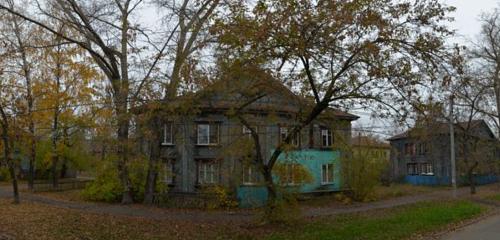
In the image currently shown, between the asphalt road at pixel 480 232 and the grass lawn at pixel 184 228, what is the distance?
105 centimetres

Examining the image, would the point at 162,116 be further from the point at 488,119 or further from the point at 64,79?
the point at 488,119

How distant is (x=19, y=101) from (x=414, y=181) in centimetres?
4493

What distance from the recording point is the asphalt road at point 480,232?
15.9 meters

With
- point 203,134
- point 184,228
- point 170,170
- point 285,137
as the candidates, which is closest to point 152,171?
point 170,170

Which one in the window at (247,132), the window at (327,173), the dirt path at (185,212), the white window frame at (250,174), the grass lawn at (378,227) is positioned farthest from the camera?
the window at (327,173)

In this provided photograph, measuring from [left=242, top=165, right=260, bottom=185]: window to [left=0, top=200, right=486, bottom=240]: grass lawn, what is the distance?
1.97 meters

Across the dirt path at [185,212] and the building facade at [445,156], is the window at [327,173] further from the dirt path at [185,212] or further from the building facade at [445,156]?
the dirt path at [185,212]

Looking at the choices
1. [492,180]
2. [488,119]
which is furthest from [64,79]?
[492,180]

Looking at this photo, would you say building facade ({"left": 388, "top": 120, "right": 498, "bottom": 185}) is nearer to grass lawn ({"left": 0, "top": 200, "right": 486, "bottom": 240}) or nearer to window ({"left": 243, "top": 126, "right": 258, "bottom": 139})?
grass lawn ({"left": 0, "top": 200, "right": 486, "bottom": 240})

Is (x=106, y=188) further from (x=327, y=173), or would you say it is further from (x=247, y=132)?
(x=327, y=173)

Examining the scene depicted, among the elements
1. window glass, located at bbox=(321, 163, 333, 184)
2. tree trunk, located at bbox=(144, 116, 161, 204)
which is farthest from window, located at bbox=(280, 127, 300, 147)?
window glass, located at bbox=(321, 163, 333, 184)

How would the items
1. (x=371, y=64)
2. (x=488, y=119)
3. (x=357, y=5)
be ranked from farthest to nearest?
(x=488, y=119)
(x=371, y=64)
(x=357, y=5)

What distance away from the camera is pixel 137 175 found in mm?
31781

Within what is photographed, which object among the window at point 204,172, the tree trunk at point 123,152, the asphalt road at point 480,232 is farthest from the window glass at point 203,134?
the asphalt road at point 480,232
